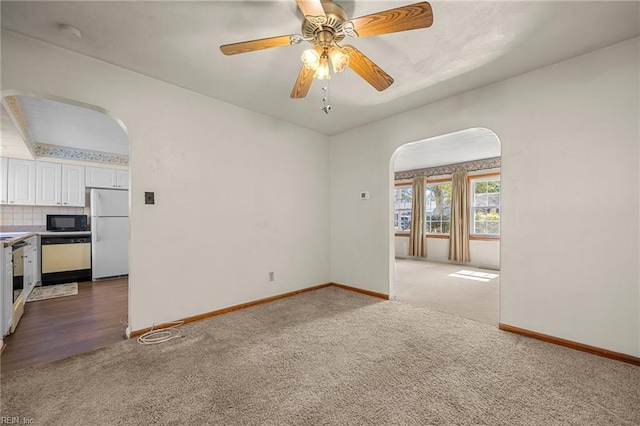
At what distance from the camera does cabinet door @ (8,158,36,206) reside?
451 cm

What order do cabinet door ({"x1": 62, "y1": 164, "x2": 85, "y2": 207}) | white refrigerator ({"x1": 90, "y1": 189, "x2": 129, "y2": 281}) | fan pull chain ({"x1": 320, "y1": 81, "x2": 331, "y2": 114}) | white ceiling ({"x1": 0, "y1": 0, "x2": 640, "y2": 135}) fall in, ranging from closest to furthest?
white ceiling ({"x1": 0, "y1": 0, "x2": 640, "y2": 135}) → fan pull chain ({"x1": 320, "y1": 81, "x2": 331, "y2": 114}) → white refrigerator ({"x1": 90, "y1": 189, "x2": 129, "y2": 281}) → cabinet door ({"x1": 62, "y1": 164, "x2": 85, "y2": 207})

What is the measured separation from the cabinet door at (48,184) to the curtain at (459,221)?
27.6 ft

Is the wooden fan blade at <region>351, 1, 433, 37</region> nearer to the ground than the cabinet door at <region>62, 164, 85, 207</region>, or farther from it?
farther from it

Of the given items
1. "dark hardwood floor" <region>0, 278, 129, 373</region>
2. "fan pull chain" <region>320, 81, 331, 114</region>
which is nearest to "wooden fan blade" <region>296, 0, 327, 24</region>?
"fan pull chain" <region>320, 81, 331, 114</region>

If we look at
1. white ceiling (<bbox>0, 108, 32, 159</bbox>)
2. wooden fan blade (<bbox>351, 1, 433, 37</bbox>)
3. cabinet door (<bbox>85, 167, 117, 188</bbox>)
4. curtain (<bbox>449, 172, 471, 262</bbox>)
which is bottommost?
curtain (<bbox>449, 172, 471, 262</bbox>)

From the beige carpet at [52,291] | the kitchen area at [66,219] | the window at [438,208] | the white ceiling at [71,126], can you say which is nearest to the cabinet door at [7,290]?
Result: the beige carpet at [52,291]

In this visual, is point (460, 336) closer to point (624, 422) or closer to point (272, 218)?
point (624, 422)

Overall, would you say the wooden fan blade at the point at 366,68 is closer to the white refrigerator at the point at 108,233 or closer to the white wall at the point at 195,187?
the white wall at the point at 195,187

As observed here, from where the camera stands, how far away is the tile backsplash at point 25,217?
15.3ft

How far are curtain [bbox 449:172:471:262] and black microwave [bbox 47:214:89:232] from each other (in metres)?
8.13

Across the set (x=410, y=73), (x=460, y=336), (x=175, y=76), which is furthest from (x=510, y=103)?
(x=175, y=76)

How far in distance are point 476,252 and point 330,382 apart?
585 centimetres

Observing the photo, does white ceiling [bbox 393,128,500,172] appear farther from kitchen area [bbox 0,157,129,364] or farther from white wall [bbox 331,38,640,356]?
kitchen area [bbox 0,157,129,364]

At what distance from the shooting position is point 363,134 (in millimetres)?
4078
